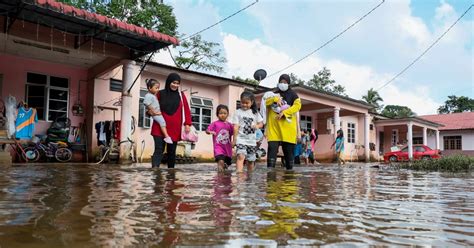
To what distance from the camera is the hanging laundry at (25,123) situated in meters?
10.1

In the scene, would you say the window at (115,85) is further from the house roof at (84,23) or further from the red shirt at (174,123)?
the red shirt at (174,123)

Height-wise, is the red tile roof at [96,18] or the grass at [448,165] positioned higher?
the red tile roof at [96,18]

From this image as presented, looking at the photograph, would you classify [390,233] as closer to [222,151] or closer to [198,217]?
[198,217]

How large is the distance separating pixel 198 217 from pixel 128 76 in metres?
9.35

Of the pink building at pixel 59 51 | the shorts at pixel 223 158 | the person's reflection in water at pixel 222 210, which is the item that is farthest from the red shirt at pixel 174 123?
the pink building at pixel 59 51

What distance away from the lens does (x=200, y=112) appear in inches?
629

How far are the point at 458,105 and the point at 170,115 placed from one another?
191ft

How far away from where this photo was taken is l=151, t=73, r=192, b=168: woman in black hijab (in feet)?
19.6

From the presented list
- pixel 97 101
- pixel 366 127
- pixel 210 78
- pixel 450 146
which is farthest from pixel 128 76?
pixel 450 146

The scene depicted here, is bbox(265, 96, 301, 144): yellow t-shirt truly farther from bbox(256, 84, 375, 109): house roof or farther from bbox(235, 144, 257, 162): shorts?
bbox(256, 84, 375, 109): house roof

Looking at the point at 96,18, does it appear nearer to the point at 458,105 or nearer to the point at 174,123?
the point at 174,123

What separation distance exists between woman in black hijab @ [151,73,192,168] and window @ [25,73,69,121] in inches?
277

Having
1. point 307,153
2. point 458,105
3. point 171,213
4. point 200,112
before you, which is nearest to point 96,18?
point 171,213

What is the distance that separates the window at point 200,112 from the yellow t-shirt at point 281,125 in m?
9.81
